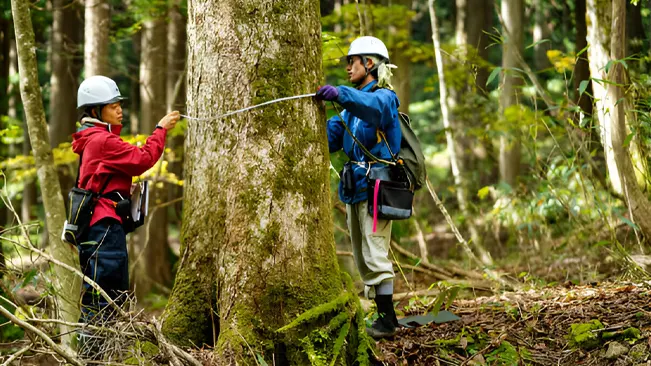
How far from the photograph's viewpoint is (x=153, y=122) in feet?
40.2

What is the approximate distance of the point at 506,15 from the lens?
44.4 ft

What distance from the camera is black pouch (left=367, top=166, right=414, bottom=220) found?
464 cm

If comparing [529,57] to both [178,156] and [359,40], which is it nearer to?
[178,156]

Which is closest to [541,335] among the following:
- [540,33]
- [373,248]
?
[373,248]

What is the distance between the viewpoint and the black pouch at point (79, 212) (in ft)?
15.5

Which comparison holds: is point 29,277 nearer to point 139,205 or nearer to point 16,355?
point 16,355

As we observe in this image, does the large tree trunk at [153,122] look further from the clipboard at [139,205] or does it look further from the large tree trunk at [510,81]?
A: the large tree trunk at [510,81]

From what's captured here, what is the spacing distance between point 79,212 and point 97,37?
5.97 meters

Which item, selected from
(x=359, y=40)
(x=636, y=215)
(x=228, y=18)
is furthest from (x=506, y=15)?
(x=228, y=18)

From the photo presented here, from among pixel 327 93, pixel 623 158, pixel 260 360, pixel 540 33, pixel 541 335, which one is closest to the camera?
pixel 260 360

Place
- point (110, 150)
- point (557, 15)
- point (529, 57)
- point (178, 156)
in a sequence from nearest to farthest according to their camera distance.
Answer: point (110, 150), point (178, 156), point (557, 15), point (529, 57)

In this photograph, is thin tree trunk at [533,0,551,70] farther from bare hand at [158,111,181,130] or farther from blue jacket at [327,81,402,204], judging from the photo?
bare hand at [158,111,181,130]

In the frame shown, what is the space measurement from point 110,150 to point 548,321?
3496 millimetres

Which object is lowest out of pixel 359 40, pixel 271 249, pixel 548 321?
pixel 548 321
